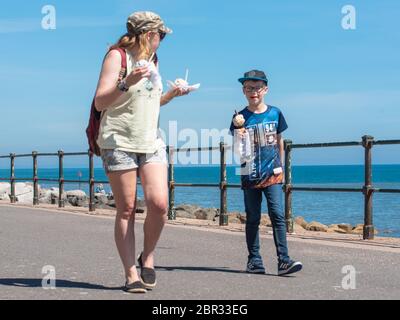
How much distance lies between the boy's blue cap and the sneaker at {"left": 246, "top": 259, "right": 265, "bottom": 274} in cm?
149

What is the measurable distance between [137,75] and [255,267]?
7.77 feet

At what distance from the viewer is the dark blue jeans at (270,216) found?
6.64m

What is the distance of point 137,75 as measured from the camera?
5.04 m

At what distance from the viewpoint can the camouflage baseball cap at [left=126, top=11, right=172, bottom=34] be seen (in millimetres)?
5445

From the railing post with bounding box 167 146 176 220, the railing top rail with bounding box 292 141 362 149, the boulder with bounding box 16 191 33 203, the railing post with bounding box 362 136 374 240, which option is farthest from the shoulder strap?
the boulder with bounding box 16 191 33 203

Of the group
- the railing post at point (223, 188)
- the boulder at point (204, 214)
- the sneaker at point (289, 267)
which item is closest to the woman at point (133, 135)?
the sneaker at point (289, 267)

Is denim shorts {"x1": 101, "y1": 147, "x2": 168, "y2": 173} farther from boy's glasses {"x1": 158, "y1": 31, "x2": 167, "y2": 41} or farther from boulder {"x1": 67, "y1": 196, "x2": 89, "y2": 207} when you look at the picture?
boulder {"x1": 67, "y1": 196, "x2": 89, "y2": 207}

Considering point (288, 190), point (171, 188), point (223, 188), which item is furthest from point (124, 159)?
point (171, 188)

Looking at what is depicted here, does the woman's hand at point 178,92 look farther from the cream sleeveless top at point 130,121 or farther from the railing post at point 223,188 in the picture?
the railing post at point 223,188
